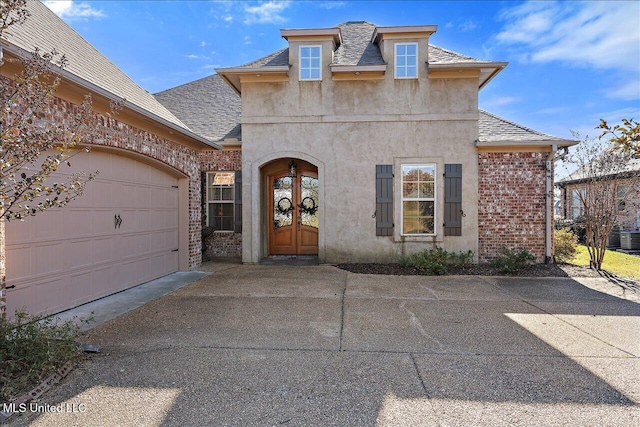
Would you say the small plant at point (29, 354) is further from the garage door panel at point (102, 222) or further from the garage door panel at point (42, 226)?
the garage door panel at point (102, 222)

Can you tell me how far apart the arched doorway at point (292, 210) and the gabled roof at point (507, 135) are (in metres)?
4.58

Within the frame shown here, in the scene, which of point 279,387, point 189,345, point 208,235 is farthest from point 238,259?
point 279,387

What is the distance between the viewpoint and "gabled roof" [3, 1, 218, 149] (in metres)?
4.71

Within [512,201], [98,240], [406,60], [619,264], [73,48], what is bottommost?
[619,264]

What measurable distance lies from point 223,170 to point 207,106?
3.00 meters

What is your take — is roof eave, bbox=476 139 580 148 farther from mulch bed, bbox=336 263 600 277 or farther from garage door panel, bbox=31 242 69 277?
garage door panel, bbox=31 242 69 277

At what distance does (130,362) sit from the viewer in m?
3.45

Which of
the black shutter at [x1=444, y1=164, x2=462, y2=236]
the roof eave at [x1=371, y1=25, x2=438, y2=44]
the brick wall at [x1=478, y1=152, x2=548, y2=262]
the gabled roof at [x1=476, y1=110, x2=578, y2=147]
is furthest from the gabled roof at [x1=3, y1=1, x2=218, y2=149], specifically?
the brick wall at [x1=478, y1=152, x2=548, y2=262]

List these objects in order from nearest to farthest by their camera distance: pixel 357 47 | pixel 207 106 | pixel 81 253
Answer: pixel 81 253 → pixel 357 47 → pixel 207 106

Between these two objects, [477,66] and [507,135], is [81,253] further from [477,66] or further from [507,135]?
[507,135]

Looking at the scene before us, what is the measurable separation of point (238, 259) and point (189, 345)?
5986 millimetres

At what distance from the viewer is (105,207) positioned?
18.9ft

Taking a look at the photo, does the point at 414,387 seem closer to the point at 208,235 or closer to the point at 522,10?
the point at 208,235

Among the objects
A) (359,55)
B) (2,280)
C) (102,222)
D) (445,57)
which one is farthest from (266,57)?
(2,280)
